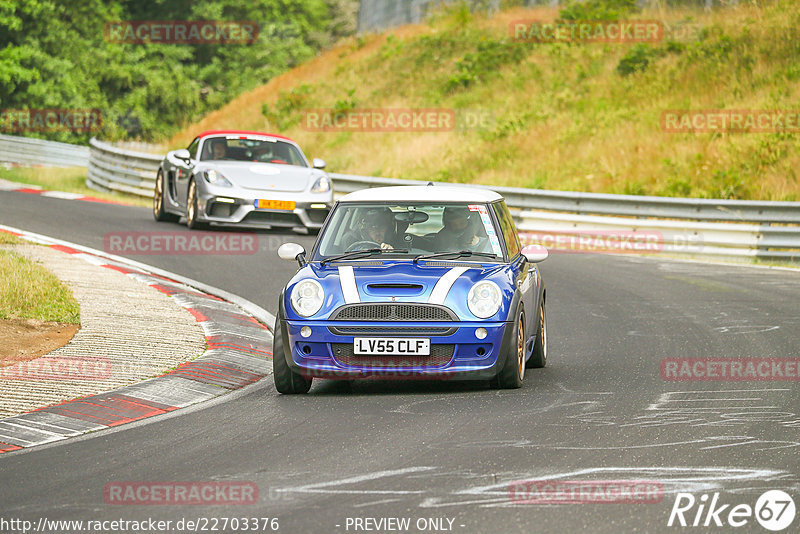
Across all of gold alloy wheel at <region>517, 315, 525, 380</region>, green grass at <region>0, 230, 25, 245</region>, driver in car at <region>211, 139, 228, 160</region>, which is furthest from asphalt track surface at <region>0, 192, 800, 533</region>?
driver in car at <region>211, 139, 228, 160</region>

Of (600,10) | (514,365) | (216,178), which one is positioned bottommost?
(514,365)

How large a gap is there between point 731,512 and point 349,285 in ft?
12.4

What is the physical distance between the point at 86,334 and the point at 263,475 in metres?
4.65

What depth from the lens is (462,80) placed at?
35.2 meters

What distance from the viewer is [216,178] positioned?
59.8ft

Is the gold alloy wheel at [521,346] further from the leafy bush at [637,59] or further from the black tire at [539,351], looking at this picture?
→ the leafy bush at [637,59]

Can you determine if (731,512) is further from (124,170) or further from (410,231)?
(124,170)

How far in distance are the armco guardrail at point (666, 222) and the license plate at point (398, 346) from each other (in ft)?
39.0

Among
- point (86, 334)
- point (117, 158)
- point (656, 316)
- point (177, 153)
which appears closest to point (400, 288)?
point (86, 334)

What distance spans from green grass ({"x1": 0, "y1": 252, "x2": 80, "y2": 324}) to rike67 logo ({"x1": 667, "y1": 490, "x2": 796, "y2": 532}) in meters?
6.89

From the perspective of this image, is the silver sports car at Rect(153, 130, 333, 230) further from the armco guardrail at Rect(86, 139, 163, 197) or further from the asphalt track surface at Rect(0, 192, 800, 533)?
the asphalt track surface at Rect(0, 192, 800, 533)

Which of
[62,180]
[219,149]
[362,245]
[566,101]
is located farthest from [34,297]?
[566,101]

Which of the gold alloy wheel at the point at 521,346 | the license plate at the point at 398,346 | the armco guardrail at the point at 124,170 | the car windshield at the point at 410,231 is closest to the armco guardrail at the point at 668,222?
the armco guardrail at the point at 124,170

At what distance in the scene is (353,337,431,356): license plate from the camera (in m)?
8.20
